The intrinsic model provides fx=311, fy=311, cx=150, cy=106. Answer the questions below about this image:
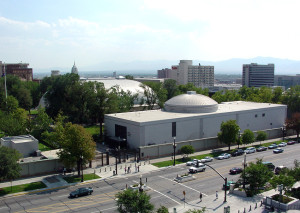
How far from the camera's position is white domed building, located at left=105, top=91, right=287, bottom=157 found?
5984 centimetres

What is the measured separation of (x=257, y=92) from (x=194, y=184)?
83.3 meters

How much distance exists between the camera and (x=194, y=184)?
139 feet

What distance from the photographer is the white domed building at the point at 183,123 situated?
196 feet

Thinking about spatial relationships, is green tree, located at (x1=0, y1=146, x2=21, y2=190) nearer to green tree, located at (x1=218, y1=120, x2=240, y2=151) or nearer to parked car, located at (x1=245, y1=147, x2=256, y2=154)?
green tree, located at (x1=218, y1=120, x2=240, y2=151)

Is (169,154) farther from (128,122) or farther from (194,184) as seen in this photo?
(194,184)

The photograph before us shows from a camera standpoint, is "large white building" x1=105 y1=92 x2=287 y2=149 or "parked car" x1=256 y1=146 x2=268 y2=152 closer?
"large white building" x1=105 y1=92 x2=287 y2=149

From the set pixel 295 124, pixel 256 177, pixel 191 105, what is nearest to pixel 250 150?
pixel 191 105

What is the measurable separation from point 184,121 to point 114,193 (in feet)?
96.7

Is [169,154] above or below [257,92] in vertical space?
below

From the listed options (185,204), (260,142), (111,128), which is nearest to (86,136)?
(185,204)

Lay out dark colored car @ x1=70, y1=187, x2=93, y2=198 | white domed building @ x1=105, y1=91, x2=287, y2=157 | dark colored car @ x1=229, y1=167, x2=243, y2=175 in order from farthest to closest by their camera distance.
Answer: white domed building @ x1=105, y1=91, x2=287, y2=157 < dark colored car @ x1=229, y1=167, x2=243, y2=175 < dark colored car @ x1=70, y1=187, x2=93, y2=198

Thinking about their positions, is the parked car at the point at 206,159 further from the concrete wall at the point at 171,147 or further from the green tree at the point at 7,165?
the green tree at the point at 7,165

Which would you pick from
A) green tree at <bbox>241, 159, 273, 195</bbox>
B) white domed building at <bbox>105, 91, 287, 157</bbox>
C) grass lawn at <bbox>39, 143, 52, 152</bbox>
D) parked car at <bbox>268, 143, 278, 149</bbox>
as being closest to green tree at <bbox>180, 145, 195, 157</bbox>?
white domed building at <bbox>105, 91, 287, 157</bbox>

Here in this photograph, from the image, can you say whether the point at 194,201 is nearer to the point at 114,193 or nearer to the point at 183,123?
the point at 114,193
